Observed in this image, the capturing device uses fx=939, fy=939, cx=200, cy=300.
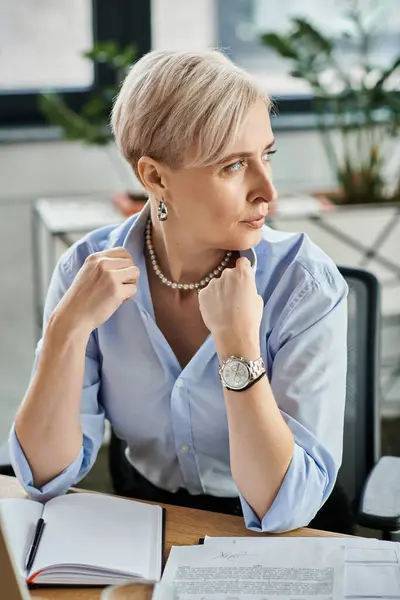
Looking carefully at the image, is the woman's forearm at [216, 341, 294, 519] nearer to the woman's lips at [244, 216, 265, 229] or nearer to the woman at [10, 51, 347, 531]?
the woman at [10, 51, 347, 531]

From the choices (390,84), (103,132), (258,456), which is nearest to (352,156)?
(390,84)

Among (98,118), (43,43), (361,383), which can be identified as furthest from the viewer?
(43,43)

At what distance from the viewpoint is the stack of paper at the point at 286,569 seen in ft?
3.83

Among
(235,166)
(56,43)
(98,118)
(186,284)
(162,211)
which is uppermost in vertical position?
(235,166)

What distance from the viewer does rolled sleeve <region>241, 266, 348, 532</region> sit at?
1.37 metres

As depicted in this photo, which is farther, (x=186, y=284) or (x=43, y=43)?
(x=43, y=43)

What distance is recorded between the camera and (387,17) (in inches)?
123

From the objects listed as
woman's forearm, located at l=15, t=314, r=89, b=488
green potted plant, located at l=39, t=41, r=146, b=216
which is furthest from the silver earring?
green potted plant, located at l=39, t=41, r=146, b=216

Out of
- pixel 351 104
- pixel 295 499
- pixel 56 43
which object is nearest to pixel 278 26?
pixel 351 104

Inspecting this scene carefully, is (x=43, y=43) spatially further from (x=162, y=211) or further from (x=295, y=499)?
(x=295, y=499)

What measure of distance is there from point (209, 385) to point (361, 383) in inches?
12.1

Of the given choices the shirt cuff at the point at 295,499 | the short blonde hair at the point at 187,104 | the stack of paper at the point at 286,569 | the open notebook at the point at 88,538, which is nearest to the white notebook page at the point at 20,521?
the open notebook at the point at 88,538

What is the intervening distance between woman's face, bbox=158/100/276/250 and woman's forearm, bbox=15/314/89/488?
0.87ft

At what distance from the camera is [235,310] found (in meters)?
1.41
